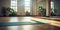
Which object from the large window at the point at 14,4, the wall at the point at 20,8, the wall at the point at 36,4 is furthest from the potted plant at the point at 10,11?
the wall at the point at 36,4

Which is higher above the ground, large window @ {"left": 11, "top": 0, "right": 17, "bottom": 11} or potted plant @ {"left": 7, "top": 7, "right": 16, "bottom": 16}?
large window @ {"left": 11, "top": 0, "right": 17, "bottom": 11}

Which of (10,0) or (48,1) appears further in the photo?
(10,0)

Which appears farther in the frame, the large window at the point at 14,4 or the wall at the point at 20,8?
the wall at the point at 20,8

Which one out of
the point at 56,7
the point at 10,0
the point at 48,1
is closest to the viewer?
the point at 48,1

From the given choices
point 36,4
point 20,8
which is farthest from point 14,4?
point 36,4

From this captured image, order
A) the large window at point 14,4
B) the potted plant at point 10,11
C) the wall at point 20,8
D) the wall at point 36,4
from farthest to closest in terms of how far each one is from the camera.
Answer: the wall at point 36,4
the wall at point 20,8
the large window at point 14,4
the potted plant at point 10,11

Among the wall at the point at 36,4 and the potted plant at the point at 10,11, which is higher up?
the wall at the point at 36,4

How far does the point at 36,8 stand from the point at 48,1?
10.9 feet

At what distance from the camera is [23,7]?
15539 mm

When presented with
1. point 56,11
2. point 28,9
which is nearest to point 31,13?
point 28,9

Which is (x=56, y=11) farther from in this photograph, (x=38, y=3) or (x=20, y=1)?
(x=20, y=1)

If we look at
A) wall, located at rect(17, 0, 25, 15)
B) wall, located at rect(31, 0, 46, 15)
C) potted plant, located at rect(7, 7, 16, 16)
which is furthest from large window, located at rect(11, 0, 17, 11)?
wall, located at rect(31, 0, 46, 15)

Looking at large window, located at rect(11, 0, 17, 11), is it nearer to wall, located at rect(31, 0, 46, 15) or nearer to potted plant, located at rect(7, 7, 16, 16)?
potted plant, located at rect(7, 7, 16, 16)

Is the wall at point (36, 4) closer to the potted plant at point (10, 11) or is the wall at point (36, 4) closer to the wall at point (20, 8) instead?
the wall at point (20, 8)
